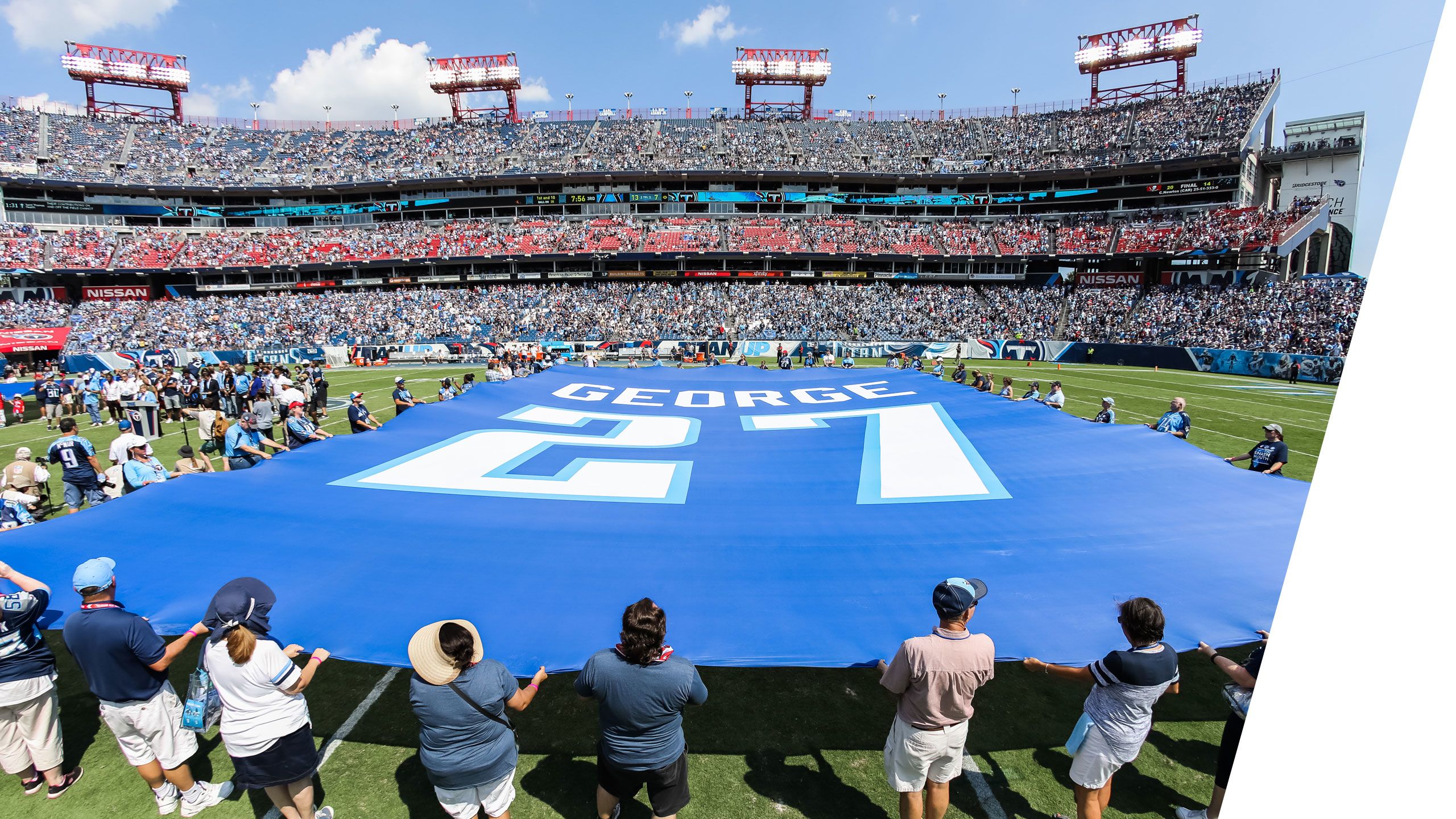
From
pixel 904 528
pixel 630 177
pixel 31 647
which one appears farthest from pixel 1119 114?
pixel 31 647

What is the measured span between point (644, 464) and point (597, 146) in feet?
209

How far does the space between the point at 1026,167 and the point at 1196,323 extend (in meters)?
25.1

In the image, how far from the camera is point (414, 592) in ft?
15.0

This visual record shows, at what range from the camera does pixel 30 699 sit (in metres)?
4.13

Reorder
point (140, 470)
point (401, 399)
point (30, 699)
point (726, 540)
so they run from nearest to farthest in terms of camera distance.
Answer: point (30, 699) → point (726, 540) → point (140, 470) → point (401, 399)

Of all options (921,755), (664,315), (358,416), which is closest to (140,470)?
(358,416)

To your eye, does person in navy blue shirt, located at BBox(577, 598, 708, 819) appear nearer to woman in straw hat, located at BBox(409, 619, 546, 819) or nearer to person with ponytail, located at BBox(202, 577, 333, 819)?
woman in straw hat, located at BBox(409, 619, 546, 819)

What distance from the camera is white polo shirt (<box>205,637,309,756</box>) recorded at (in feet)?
10.9

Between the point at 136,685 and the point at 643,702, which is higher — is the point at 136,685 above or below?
below

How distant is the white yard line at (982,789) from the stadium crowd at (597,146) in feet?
202

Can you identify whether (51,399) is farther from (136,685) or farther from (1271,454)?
(1271,454)

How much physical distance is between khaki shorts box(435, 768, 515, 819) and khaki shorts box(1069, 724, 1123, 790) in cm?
342

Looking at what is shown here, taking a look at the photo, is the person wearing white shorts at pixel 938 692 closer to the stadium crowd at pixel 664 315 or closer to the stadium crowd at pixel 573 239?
the stadium crowd at pixel 664 315

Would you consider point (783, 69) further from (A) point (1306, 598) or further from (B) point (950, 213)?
(A) point (1306, 598)
